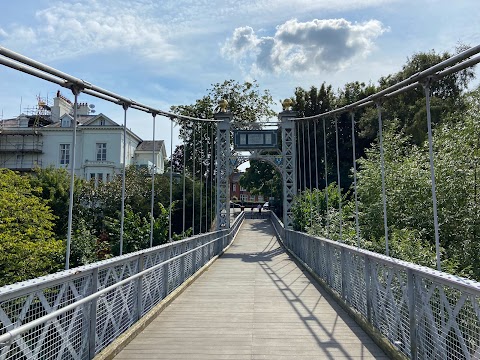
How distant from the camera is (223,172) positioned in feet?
56.1

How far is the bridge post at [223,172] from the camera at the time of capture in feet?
55.8

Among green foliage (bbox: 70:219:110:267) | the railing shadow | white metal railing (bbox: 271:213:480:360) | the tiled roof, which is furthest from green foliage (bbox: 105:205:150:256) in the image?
the tiled roof

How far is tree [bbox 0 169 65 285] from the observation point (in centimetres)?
1318

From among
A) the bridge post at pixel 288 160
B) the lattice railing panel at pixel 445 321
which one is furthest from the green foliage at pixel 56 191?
the lattice railing panel at pixel 445 321

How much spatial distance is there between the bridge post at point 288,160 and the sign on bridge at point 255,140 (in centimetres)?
48

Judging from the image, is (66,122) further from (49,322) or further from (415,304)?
(415,304)

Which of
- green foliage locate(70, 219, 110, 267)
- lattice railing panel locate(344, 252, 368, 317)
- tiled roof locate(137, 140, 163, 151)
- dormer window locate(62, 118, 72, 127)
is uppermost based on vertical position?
dormer window locate(62, 118, 72, 127)

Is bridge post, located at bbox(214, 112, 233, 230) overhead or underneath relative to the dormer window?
underneath

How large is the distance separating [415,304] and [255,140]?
14138mm

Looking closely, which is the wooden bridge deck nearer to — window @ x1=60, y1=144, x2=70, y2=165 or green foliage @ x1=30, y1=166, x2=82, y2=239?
green foliage @ x1=30, y1=166, x2=82, y2=239

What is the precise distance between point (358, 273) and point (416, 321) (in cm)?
174

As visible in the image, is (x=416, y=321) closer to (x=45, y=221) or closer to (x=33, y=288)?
(x=33, y=288)

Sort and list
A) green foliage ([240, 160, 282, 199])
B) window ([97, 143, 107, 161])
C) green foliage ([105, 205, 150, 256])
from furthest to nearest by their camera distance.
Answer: green foliage ([240, 160, 282, 199]) < window ([97, 143, 107, 161]) < green foliage ([105, 205, 150, 256])

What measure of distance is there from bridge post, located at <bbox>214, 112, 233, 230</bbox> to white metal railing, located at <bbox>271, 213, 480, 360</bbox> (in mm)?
11536
